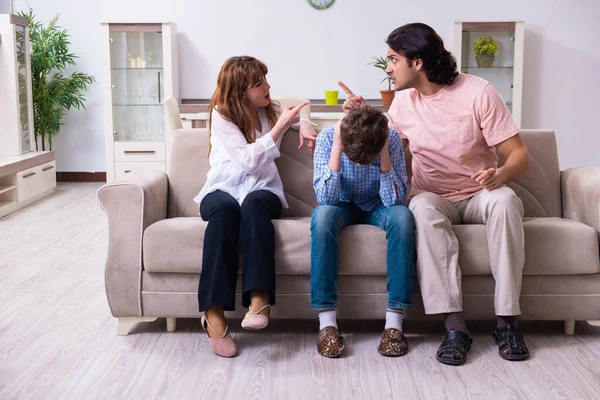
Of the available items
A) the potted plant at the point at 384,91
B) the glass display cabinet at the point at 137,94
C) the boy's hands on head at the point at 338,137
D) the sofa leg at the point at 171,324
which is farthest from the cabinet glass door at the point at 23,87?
the boy's hands on head at the point at 338,137

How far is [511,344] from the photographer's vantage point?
2.35 m

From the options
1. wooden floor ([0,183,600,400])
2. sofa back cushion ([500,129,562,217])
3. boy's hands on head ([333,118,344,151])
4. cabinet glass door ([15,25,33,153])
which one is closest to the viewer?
wooden floor ([0,183,600,400])

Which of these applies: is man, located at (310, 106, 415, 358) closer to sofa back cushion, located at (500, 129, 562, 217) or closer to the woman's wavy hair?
the woman's wavy hair

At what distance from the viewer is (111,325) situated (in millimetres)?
2738

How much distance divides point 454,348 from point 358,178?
64 cm

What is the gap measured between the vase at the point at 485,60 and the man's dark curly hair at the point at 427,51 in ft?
11.6

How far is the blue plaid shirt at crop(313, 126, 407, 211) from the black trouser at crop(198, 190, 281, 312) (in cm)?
23

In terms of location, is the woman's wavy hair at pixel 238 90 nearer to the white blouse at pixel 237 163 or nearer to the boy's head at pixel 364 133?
the white blouse at pixel 237 163

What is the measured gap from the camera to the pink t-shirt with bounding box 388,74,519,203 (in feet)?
8.42

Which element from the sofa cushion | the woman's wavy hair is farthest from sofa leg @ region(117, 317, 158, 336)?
the woman's wavy hair

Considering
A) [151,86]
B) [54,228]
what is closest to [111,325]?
[54,228]

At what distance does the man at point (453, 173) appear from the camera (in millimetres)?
2367

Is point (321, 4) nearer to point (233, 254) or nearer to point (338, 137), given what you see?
point (338, 137)

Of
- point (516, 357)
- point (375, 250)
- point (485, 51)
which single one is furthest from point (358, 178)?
point (485, 51)
